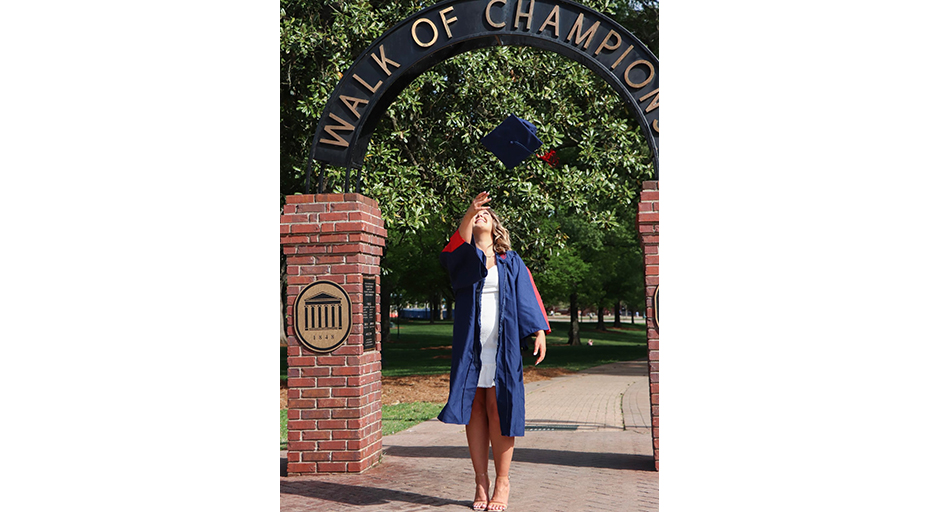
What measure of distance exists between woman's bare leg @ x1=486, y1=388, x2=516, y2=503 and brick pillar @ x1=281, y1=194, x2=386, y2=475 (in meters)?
1.43

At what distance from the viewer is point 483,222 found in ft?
16.1

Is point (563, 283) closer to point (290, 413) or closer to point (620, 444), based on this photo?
point (620, 444)

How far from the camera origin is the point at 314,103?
10.6 meters

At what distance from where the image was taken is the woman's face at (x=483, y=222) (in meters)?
4.90

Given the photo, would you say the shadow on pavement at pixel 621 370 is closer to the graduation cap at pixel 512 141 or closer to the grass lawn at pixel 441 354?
the grass lawn at pixel 441 354

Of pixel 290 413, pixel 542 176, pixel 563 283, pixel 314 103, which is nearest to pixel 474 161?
pixel 542 176

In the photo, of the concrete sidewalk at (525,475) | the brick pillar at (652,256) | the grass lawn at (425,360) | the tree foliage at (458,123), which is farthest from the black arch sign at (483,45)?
the tree foliage at (458,123)

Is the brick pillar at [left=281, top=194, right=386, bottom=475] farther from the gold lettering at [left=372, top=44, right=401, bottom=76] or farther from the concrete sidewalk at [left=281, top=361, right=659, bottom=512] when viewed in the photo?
the gold lettering at [left=372, top=44, right=401, bottom=76]

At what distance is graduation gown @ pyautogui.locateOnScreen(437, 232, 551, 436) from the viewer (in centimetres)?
476

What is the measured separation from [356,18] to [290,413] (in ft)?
22.8

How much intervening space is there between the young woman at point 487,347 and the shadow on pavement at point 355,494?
44 centimetres

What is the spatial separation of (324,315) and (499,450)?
188cm

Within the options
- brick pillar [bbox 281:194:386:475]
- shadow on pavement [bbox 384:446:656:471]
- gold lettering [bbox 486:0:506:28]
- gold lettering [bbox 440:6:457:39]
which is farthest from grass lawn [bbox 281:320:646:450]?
gold lettering [bbox 486:0:506:28]

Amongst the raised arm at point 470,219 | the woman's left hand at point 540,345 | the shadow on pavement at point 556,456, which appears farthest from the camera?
the shadow on pavement at point 556,456
